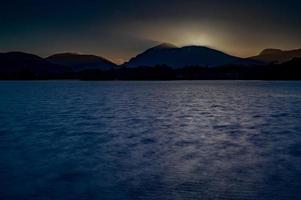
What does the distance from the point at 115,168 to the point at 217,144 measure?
618 cm

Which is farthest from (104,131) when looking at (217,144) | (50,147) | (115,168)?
(115,168)

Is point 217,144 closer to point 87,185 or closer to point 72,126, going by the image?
point 87,185

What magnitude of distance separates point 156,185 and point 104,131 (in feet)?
35.4

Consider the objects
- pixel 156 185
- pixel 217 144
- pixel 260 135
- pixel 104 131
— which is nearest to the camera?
pixel 156 185

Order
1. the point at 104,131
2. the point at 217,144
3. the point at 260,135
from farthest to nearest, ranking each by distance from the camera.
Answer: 1. the point at 104,131
2. the point at 260,135
3. the point at 217,144

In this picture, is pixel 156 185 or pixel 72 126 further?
pixel 72 126

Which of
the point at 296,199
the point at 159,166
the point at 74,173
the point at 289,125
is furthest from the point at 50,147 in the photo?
the point at 289,125

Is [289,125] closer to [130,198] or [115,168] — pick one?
[115,168]

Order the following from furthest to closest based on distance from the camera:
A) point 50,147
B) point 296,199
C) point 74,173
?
point 50,147, point 74,173, point 296,199

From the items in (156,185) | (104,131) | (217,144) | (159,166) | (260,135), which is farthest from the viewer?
(104,131)

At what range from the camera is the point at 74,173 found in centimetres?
1060

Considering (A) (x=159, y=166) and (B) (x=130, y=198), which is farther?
(A) (x=159, y=166)

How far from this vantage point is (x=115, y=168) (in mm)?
11234

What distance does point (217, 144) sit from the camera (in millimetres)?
15641
